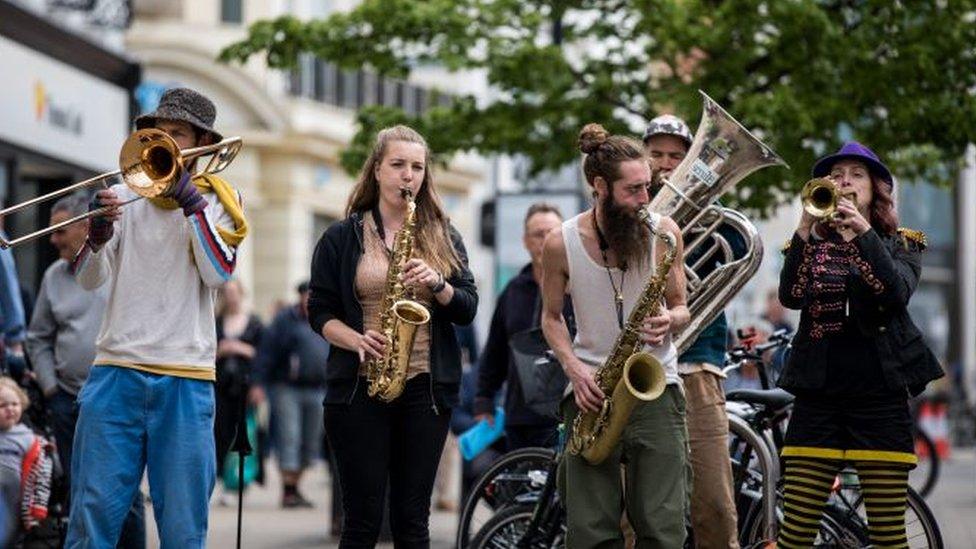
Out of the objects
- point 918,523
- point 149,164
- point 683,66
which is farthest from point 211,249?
point 683,66

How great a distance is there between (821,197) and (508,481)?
10.4 feet

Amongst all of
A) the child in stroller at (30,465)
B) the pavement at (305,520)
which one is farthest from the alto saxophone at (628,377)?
the pavement at (305,520)

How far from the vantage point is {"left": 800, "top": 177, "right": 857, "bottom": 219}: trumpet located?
831cm

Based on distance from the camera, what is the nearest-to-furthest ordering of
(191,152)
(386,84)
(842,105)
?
1. (191,152)
2. (842,105)
3. (386,84)

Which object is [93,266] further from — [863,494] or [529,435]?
[529,435]

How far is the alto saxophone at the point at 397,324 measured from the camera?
848cm

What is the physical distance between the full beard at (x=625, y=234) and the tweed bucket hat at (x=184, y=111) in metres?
1.48

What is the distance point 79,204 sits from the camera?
1166cm

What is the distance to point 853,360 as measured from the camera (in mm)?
8531

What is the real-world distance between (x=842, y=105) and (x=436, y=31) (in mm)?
3423

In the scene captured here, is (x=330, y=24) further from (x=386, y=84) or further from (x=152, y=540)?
(x=386, y=84)

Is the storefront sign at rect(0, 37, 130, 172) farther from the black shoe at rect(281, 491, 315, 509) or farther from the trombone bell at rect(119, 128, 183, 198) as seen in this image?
the trombone bell at rect(119, 128, 183, 198)

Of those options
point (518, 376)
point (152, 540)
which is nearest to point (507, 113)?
point (152, 540)

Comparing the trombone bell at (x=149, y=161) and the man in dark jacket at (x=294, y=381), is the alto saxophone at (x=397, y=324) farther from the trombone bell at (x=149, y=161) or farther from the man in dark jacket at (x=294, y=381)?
the man in dark jacket at (x=294, y=381)
